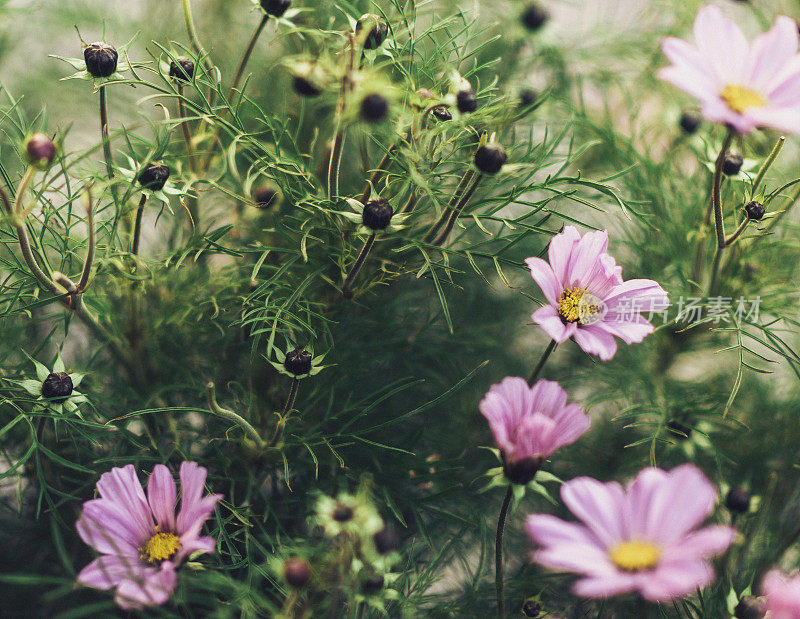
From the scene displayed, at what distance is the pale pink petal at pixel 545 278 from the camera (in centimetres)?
34

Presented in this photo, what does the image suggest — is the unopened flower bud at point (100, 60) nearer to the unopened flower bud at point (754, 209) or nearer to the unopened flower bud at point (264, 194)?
the unopened flower bud at point (264, 194)

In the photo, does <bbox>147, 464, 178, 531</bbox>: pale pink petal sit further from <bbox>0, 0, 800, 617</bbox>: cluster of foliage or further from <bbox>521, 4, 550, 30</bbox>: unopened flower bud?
<bbox>521, 4, 550, 30</bbox>: unopened flower bud

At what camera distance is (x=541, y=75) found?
729 mm

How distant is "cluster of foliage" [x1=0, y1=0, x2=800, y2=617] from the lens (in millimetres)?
353

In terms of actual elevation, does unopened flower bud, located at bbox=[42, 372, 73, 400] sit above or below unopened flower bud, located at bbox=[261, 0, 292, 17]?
below

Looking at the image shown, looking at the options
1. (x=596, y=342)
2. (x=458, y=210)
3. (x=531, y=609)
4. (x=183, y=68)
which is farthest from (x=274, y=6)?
(x=531, y=609)

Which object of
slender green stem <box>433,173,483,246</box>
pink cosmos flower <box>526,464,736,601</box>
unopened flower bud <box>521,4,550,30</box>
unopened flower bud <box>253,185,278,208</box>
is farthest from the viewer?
unopened flower bud <box>521,4,550,30</box>

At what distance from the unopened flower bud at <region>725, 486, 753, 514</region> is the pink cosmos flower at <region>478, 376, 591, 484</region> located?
0.59ft

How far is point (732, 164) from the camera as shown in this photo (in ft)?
1.36

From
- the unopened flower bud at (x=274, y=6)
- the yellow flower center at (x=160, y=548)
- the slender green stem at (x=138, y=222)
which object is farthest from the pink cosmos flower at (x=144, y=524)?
the unopened flower bud at (x=274, y=6)

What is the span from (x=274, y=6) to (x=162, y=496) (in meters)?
0.29

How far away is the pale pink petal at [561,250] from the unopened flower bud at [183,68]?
23 cm

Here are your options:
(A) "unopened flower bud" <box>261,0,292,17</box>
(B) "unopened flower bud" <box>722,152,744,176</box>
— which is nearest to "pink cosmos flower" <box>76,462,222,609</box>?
(A) "unopened flower bud" <box>261,0,292,17</box>

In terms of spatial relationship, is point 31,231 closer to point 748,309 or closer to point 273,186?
point 273,186
